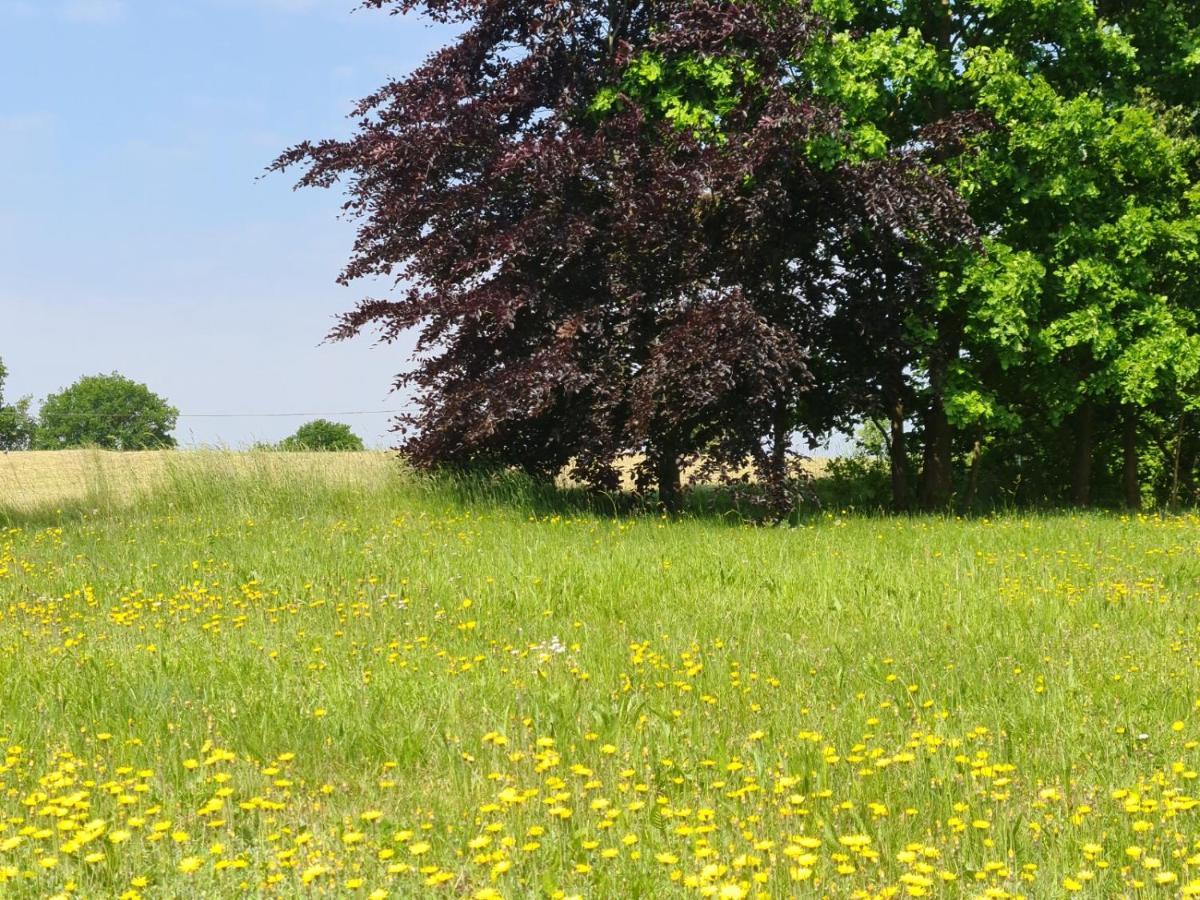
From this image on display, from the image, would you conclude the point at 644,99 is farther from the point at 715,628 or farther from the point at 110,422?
the point at 110,422

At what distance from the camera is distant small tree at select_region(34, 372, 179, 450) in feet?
275

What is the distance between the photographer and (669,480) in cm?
1694

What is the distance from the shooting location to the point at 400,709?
19.4ft

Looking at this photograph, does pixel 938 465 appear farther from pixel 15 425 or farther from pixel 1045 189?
pixel 15 425

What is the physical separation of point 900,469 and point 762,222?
629 centimetres

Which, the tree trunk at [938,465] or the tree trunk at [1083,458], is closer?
the tree trunk at [938,465]

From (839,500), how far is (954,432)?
2.50 m

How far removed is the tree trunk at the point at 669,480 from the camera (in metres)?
16.7

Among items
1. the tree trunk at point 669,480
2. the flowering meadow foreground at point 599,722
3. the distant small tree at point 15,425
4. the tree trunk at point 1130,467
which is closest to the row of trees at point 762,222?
the tree trunk at point 669,480

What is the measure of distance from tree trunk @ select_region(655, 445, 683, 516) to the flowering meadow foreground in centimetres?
522

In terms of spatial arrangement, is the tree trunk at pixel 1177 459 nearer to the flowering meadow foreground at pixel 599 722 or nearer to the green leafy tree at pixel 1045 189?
the green leafy tree at pixel 1045 189

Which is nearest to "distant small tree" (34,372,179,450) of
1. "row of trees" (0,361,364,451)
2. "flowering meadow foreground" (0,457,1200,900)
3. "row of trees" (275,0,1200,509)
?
"row of trees" (0,361,364,451)

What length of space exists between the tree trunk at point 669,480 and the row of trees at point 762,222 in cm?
4

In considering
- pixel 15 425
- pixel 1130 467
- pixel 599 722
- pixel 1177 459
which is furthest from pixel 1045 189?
pixel 15 425
